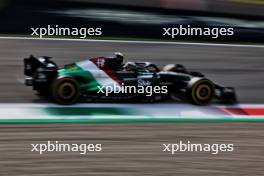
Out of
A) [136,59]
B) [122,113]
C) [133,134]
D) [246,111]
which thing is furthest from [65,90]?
[246,111]

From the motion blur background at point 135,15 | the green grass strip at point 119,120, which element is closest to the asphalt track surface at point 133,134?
the green grass strip at point 119,120

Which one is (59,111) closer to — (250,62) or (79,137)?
(79,137)

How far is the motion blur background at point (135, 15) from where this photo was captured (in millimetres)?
12234

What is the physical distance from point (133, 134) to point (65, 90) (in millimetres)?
1687

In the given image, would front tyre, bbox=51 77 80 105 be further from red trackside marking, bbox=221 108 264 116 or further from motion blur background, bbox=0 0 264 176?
red trackside marking, bbox=221 108 264 116

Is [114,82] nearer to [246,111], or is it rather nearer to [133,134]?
[133,134]

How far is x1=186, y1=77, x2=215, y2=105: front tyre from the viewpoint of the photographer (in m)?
10.1

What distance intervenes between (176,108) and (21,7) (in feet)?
14.2

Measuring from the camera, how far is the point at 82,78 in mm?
9750

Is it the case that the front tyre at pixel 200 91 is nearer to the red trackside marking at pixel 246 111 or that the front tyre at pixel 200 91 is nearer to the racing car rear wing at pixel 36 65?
the red trackside marking at pixel 246 111

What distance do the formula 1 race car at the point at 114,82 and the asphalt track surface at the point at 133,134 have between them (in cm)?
44

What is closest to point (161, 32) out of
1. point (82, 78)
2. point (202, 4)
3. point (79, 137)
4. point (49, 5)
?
point (202, 4)

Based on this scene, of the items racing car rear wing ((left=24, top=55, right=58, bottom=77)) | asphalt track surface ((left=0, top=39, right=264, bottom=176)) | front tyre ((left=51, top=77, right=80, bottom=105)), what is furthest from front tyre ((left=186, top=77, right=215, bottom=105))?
racing car rear wing ((left=24, top=55, right=58, bottom=77))

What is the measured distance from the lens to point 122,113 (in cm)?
950
